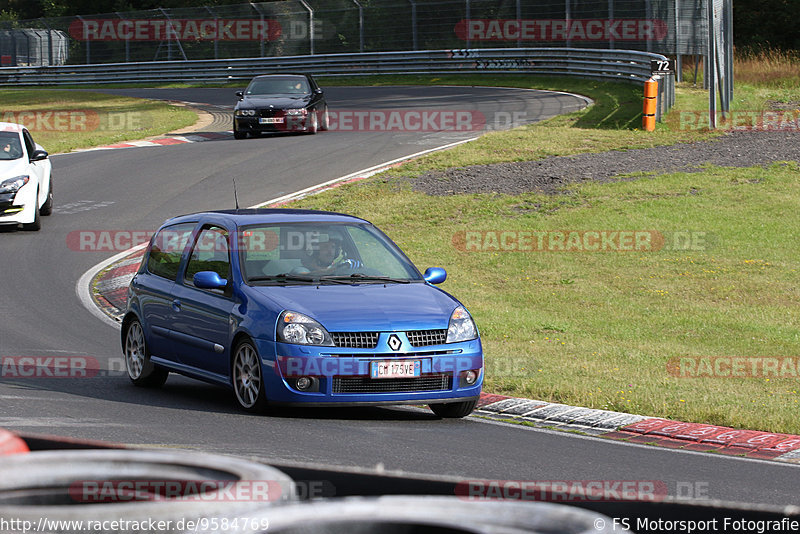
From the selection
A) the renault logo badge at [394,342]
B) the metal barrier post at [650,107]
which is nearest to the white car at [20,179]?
the renault logo badge at [394,342]

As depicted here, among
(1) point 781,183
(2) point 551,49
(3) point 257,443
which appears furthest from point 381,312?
(2) point 551,49

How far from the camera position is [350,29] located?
48.2 metres

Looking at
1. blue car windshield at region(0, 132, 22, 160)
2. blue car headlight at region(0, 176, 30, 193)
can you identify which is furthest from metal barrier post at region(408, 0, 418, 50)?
Result: blue car headlight at region(0, 176, 30, 193)

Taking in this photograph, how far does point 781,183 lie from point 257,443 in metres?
15.9

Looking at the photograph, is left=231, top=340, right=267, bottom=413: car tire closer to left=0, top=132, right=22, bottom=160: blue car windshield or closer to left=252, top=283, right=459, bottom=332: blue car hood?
left=252, top=283, right=459, bottom=332: blue car hood

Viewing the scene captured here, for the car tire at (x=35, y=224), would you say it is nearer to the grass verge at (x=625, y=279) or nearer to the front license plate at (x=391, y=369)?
the grass verge at (x=625, y=279)

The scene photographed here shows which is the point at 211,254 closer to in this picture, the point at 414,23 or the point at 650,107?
the point at 650,107

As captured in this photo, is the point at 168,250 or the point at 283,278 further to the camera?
the point at 168,250

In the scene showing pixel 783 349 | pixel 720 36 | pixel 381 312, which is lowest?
pixel 783 349

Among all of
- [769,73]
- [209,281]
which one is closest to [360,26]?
[769,73]

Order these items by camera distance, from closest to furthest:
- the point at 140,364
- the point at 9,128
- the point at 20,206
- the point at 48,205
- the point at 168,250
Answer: the point at 140,364 → the point at 168,250 → the point at 20,206 → the point at 9,128 → the point at 48,205

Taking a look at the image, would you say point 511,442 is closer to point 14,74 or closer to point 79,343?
point 79,343

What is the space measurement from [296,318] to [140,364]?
2410 millimetres

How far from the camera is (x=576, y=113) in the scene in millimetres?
29641
